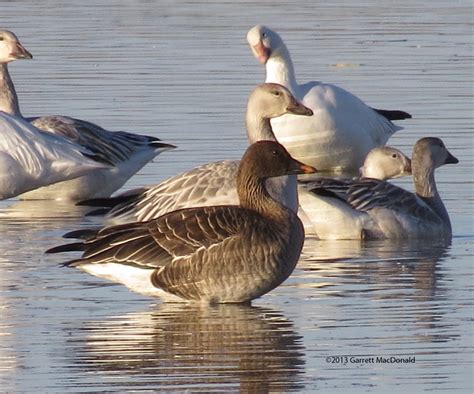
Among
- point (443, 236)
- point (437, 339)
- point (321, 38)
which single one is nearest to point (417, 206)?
point (443, 236)

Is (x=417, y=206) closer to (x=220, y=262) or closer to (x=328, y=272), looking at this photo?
(x=328, y=272)

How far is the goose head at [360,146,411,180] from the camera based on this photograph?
13.2 metres

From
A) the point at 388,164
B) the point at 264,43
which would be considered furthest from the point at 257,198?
the point at 264,43

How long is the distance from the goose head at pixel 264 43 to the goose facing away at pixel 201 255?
5.97m

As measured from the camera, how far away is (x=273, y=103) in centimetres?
1226

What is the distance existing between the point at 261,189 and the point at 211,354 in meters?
1.58

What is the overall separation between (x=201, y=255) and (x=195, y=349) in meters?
0.94

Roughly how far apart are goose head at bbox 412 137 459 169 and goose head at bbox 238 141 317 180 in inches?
106

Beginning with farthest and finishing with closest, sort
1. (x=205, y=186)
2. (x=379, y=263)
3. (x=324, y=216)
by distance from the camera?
(x=205, y=186) < (x=324, y=216) < (x=379, y=263)

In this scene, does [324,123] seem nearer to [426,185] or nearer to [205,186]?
[426,185]

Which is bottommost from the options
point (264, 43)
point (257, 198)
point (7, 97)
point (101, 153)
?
point (257, 198)

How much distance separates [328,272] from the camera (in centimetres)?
1079

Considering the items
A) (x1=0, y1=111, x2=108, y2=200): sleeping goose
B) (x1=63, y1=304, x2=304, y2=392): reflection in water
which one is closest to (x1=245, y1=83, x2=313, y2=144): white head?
(x1=0, y1=111, x2=108, y2=200): sleeping goose

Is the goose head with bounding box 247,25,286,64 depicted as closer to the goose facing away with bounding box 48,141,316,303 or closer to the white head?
the white head
